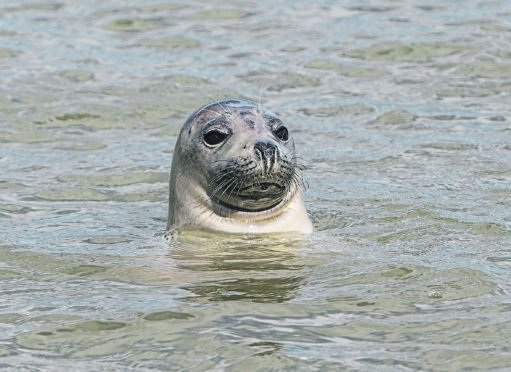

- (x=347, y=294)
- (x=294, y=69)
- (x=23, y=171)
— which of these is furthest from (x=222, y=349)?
(x=294, y=69)

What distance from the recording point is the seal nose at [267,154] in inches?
314

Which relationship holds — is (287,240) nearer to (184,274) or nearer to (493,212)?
(184,274)

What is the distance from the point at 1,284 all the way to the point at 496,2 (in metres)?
12.3

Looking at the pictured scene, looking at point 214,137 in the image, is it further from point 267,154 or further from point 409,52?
point 409,52

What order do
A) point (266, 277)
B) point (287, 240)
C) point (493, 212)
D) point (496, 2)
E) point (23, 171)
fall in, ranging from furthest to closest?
point (496, 2) < point (23, 171) < point (493, 212) < point (287, 240) < point (266, 277)

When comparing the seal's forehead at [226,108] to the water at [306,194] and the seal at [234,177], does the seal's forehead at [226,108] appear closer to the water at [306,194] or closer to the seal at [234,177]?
the seal at [234,177]

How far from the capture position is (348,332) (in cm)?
626

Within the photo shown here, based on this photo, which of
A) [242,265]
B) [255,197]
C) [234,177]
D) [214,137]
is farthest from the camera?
[214,137]

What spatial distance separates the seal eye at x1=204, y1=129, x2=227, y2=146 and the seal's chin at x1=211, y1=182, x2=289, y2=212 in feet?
1.34

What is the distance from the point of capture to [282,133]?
864 centimetres

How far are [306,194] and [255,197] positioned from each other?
2446 millimetres

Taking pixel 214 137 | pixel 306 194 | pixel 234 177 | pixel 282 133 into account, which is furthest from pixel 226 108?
pixel 306 194

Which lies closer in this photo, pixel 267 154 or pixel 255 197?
pixel 267 154

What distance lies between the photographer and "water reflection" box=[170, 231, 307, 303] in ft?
23.0
